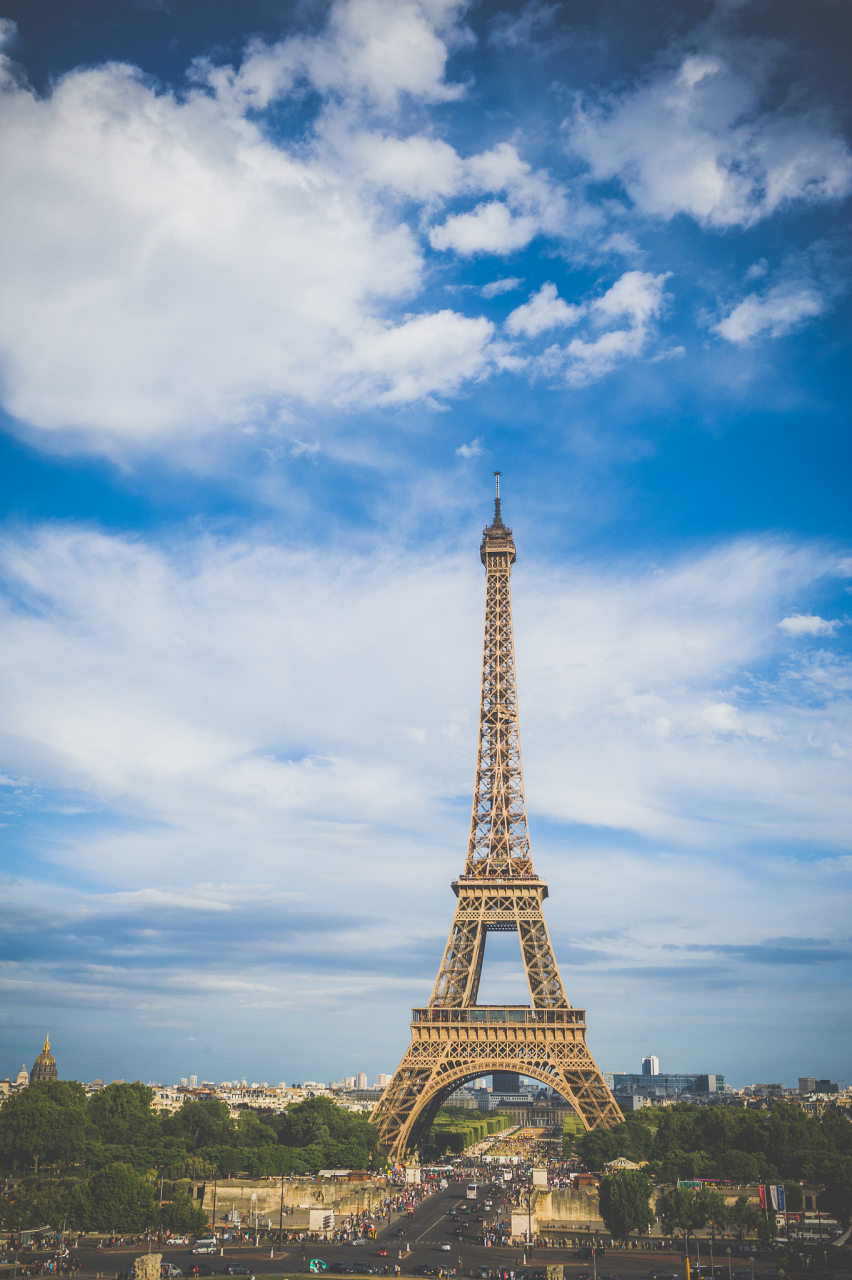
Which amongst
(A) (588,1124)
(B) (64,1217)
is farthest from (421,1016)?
(B) (64,1217)

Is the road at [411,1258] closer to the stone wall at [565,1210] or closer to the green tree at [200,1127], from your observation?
the stone wall at [565,1210]

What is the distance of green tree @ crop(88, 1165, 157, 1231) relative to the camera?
57.3 metres

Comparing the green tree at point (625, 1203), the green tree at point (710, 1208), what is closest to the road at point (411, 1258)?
the green tree at point (625, 1203)

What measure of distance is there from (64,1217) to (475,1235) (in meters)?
28.7

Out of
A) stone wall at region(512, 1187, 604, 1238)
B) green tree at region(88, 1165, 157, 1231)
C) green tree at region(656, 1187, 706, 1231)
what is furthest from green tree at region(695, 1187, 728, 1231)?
green tree at region(88, 1165, 157, 1231)

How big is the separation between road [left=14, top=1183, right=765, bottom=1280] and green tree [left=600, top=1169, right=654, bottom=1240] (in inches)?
73.6

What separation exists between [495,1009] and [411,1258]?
110 ft

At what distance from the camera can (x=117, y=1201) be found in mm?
57406

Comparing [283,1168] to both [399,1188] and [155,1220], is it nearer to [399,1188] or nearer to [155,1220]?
[399,1188]

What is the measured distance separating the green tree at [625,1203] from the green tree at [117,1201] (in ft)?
92.3

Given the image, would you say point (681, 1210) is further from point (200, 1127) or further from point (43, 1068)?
point (43, 1068)

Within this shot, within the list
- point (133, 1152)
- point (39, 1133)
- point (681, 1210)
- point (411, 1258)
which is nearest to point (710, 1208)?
point (681, 1210)

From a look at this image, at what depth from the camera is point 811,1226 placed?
69.2 metres

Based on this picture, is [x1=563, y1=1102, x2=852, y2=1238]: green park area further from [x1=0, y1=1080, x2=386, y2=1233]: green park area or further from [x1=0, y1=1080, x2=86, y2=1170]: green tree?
[x1=0, y1=1080, x2=86, y2=1170]: green tree
